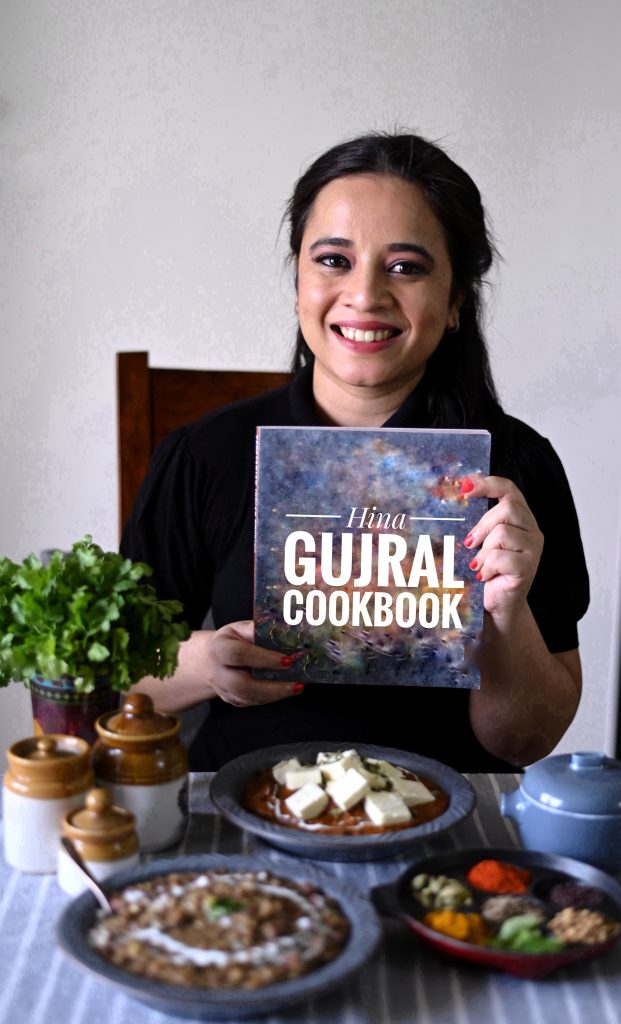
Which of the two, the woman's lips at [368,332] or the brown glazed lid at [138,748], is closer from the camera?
the brown glazed lid at [138,748]

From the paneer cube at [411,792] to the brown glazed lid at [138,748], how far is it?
228mm

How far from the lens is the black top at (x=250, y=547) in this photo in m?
1.61

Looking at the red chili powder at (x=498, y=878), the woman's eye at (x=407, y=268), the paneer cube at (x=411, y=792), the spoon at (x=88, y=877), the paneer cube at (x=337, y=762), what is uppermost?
the woman's eye at (x=407, y=268)

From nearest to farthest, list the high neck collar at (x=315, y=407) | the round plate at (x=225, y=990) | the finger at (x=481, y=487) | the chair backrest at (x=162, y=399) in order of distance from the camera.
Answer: the round plate at (x=225, y=990) < the finger at (x=481, y=487) < the high neck collar at (x=315, y=407) < the chair backrest at (x=162, y=399)

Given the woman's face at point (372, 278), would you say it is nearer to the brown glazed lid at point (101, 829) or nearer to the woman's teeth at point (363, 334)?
the woman's teeth at point (363, 334)

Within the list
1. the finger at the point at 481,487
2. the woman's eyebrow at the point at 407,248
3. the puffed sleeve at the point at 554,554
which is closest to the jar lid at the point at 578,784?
the finger at the point at 481,487

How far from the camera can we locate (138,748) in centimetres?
112

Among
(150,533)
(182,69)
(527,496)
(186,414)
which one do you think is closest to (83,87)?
(182,69)

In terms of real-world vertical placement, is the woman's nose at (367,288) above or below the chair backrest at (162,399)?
above

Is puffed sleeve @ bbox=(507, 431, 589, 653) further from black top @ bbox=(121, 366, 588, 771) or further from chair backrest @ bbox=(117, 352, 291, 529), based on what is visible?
chair backrest @ bbox=(117, 352, 291, 529)

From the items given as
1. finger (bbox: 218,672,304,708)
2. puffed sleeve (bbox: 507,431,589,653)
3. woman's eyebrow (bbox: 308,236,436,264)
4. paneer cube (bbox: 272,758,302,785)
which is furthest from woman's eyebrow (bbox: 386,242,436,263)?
paneer cube (bbox: 272,758,302,785)

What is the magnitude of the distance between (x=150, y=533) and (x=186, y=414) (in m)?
0.40

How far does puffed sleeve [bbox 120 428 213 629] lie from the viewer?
172 cm

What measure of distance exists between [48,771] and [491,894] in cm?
43
